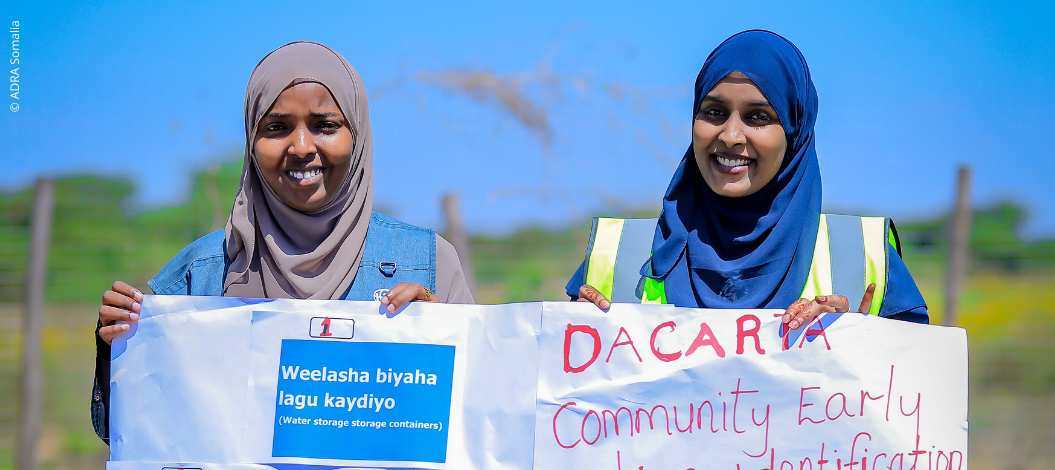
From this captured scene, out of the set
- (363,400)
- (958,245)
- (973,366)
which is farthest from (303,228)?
(973,366)

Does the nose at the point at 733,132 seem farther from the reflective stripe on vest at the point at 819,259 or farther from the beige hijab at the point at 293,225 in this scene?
the beige hijab at the point at 293,225

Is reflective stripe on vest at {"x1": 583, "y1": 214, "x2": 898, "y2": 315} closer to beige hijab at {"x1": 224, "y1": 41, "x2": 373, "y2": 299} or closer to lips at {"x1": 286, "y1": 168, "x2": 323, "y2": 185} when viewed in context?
beige hijab at {"x1": 224, "y1": 41, "x2": 373, "y2": 299}

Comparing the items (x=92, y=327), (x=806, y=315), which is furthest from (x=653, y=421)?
(x=92, y=327)

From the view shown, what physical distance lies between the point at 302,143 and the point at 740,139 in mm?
1285

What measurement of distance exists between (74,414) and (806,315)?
5.02m

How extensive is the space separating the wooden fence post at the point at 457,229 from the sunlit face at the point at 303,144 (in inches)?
110

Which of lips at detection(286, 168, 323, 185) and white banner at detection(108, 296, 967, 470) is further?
lips at detection(286, 168, 323, 185)

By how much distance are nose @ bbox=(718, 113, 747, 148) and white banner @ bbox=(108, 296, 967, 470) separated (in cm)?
50

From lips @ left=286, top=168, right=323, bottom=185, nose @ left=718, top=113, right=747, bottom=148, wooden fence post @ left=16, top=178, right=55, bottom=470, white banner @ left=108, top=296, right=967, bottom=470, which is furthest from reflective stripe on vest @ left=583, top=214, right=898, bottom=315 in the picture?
wooden fence post @ left=16, top=178, right=55, bottom=470

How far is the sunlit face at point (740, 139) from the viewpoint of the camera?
2277 mm

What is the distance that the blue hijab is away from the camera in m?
2.29

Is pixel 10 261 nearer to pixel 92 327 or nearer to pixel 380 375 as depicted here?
pixel 92 327

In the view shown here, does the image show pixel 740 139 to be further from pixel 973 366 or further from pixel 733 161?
pixel 973 366

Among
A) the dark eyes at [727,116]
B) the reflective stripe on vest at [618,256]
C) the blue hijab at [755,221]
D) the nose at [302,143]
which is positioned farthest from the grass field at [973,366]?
the nose at [302,143]
